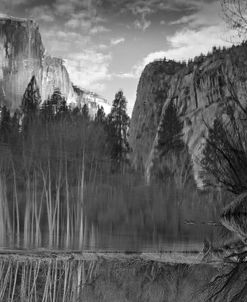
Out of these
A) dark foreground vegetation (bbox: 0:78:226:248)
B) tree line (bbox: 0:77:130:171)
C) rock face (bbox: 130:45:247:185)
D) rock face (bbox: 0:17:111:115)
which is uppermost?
rock face (bbox: 0:17:111:115)

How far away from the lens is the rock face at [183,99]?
200ft

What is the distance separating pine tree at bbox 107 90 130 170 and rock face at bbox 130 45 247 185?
25.8ft

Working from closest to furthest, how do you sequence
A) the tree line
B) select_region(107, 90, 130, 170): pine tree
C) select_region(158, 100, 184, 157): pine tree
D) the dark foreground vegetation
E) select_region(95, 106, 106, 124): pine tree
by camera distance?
1. the dark foreground vegetation
2. the tree line
3. select_region(95, 106, 106, 124): pine tree
4. select_region(107, 90, 130, 170): pine tree
5. select_region(158, 100, 184, 157): pine tree

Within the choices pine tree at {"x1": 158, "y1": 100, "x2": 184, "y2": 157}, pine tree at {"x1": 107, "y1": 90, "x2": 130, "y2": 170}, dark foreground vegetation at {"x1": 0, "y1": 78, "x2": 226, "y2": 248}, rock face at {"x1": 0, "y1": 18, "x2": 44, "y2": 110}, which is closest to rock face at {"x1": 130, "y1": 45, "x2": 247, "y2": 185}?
pine tree at {"x1": 158, "y1": 100, "x2": 184, "y2": 157}

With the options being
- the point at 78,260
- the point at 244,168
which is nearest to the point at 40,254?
the point at 78,260

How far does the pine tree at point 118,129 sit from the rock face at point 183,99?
7.85 meters

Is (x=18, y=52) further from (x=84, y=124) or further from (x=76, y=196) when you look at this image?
(x=76, y=196)

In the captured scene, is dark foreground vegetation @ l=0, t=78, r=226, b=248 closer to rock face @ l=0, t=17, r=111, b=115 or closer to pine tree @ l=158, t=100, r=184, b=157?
pine tree @ l=158, t=100, r=184, b=157

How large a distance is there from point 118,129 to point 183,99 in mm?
22438

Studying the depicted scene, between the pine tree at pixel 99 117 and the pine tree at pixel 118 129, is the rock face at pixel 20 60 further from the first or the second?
the pine tree at pixel 118 129

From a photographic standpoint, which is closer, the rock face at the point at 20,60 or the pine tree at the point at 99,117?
the pine tree at the point at 99,117

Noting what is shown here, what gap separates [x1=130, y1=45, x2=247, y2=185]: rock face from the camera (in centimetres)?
6081

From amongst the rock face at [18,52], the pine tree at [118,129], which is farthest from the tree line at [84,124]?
the rock face at [18,52]

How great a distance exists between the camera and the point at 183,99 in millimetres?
71562
